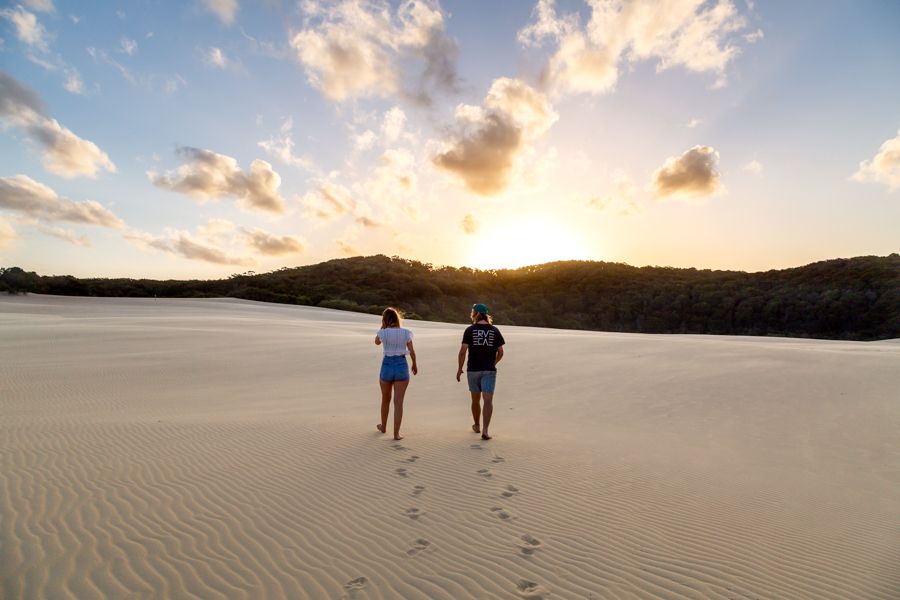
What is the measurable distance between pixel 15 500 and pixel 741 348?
1697cm

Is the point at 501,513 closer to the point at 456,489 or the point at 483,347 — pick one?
the point at 456,489

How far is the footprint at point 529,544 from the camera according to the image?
3.91 m

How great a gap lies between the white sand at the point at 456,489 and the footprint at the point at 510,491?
0.10ft

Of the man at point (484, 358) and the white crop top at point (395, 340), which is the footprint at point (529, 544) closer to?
the man at point (484, 358)

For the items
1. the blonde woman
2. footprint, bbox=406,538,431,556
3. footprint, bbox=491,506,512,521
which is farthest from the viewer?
the blonde woman

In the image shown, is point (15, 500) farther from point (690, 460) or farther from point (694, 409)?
point (694, 409)

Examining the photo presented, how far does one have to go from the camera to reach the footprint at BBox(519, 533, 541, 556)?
3906 mm

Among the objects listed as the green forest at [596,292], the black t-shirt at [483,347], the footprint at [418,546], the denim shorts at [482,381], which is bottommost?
the footprint at [418,546]

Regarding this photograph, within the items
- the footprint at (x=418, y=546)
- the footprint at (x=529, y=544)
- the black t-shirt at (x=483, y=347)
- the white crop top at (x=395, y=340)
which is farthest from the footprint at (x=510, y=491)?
the white crop top at (x=395, y=340)

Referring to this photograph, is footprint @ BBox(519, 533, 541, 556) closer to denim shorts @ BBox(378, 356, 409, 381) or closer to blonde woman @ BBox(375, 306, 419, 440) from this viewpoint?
blonde woman @ BBox(375, 306, 419, 440)

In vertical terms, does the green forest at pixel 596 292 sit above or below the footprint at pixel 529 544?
above

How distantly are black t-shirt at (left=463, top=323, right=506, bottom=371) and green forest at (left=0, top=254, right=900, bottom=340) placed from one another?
3478 centimetres

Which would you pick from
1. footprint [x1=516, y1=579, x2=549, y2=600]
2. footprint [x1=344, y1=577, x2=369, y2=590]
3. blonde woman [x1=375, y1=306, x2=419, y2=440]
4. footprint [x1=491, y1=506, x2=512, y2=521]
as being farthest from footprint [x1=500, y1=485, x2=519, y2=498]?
blonde woman [x1=375, y1=306, x2=419, y2=440]

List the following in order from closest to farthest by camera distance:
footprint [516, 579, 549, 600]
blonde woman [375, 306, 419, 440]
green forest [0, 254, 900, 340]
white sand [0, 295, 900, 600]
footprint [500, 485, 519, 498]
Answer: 1. footprint [516, 579, 549, 600]
2. white sand [0, 295, 900, 600]
3. footprint [500, 485, 519, 498]
4. blonde woman [375, 306, 419, 440]
5. green forest [0, 254, 900, 340]
